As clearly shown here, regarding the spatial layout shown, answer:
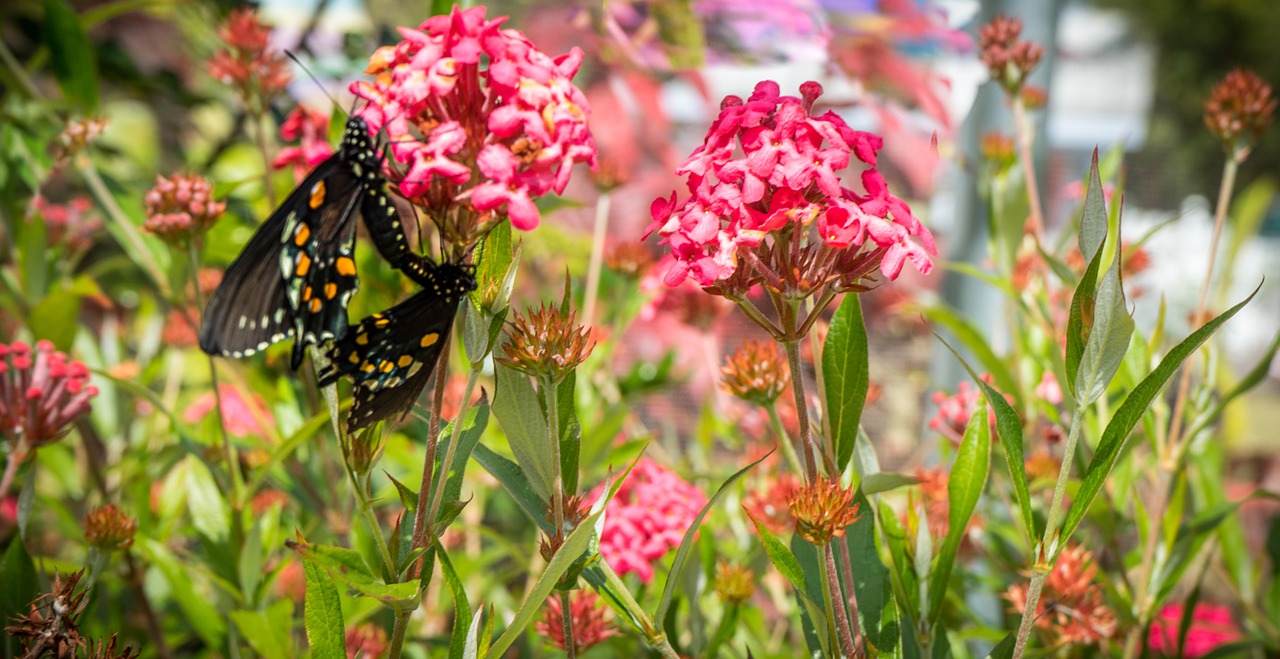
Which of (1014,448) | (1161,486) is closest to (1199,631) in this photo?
(1161,486)

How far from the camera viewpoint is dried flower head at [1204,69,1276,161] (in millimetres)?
1043

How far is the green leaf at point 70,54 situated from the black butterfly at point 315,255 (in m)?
0.70

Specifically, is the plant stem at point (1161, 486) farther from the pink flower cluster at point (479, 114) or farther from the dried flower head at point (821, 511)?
the pink flower cluster at point (479, 114)

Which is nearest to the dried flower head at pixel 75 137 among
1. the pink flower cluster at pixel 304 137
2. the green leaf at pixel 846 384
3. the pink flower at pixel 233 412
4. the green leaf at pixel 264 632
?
the pink flower cluster at pixel 304 137

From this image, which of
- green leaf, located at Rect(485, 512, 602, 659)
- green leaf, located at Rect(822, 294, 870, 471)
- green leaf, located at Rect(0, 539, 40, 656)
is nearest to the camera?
green leaf, located at Rect(485, 512, 602, 659)

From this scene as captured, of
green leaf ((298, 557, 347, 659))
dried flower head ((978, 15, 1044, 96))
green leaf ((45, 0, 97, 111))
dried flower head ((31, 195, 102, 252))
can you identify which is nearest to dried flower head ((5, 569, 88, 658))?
green leaf ((298, 557, 347, 659))

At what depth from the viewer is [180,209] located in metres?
0.94

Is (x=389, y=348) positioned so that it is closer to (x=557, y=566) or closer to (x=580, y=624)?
(x=557, y=566)

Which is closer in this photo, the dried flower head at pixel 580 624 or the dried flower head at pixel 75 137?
the dried flower head at pixel 580 624

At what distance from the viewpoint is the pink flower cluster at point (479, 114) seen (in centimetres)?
63

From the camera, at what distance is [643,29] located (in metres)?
1.67

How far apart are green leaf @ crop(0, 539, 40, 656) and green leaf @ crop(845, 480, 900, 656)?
28.7 inches

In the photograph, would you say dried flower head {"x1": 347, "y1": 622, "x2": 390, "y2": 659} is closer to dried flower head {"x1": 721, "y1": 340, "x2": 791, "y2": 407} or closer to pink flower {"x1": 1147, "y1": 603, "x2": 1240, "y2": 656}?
dried flower head {"x1": 721, "y1": 340, "x2": 791, "y2": 407}

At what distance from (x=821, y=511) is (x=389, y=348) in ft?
1.12
